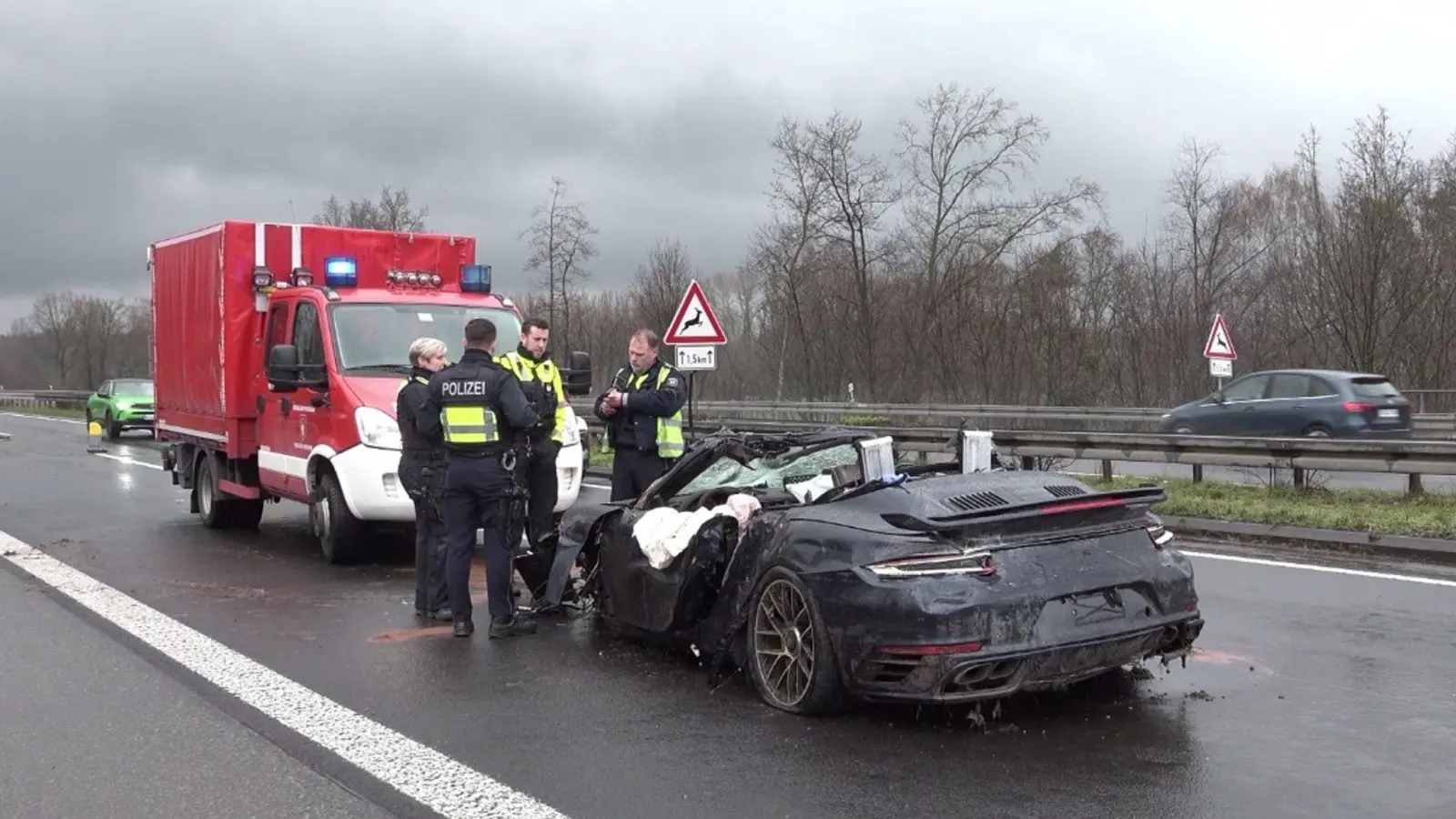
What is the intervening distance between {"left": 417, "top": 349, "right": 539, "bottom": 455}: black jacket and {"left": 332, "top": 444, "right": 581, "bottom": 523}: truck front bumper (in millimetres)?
2178

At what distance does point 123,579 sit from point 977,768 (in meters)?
7.26

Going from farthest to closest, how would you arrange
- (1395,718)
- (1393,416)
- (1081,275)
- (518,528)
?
(1081,275) → (1393,416) → (518,528) → (1395,718)

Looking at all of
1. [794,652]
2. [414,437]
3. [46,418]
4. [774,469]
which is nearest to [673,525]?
[774,469]

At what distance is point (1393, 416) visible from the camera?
18500mm

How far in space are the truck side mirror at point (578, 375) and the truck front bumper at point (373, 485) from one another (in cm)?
109

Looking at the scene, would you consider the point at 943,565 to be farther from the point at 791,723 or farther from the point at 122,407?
the point at 122,407

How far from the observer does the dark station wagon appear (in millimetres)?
18453

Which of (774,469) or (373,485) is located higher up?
(774,469)

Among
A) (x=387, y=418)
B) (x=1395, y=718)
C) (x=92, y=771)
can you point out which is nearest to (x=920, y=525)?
(x=1395, y=718)

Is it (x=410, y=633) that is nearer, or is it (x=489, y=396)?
(x=489, y=396)

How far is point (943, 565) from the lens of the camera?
4879mm

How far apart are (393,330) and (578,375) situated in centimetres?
161

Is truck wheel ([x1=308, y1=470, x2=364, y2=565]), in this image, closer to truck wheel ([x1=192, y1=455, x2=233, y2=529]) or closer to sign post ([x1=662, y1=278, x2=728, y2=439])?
truck wheel ([x1=192, y1=455, x2=233, y2=529])

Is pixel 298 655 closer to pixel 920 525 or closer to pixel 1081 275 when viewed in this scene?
pixel 920 525
